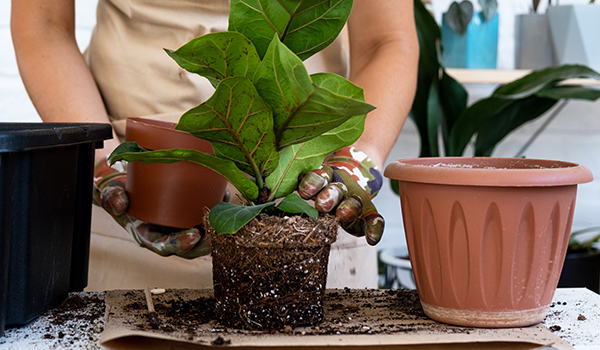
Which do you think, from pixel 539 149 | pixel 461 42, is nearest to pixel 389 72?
pixel 461 42

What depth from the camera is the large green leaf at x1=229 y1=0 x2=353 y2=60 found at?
0.48m

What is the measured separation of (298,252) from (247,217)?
0.19 ft

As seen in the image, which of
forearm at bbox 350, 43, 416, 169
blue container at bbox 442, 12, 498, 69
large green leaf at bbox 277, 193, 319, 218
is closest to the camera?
large green leaf at bbox 277, 193, 319, 218

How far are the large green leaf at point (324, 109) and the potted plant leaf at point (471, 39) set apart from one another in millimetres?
1433

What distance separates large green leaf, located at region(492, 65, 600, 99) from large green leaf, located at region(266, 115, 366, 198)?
42.0 inches

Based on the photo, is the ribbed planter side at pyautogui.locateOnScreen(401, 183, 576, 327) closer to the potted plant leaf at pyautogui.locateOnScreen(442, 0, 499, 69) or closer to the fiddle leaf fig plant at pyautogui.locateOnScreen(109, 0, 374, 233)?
the fiddle leaf fig plant at pyautogui.locateOnScreen(109, 0, 374, 233)

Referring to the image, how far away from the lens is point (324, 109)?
1.47ft

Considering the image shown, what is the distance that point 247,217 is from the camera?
490 millimetres

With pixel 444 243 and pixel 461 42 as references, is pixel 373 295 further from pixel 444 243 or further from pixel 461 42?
pixel 461 42

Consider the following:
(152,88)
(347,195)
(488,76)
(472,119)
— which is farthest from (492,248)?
(488,76)

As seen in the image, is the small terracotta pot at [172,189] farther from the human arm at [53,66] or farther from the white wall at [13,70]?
the white wall at [13,70]

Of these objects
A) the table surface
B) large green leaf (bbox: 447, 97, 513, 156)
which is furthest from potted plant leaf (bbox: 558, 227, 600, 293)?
the table surface

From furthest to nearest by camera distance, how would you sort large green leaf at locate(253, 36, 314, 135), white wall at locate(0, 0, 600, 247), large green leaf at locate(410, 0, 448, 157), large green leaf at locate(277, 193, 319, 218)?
white wall at locate(0, 0, 600, 247)
large green leaf at locate(410, 0, 448, 157)
large green leaf at locate(277, 193, 319, 218)
large green leaf at locate(253, 36, 314, 135)

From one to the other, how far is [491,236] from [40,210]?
405 millimetres
